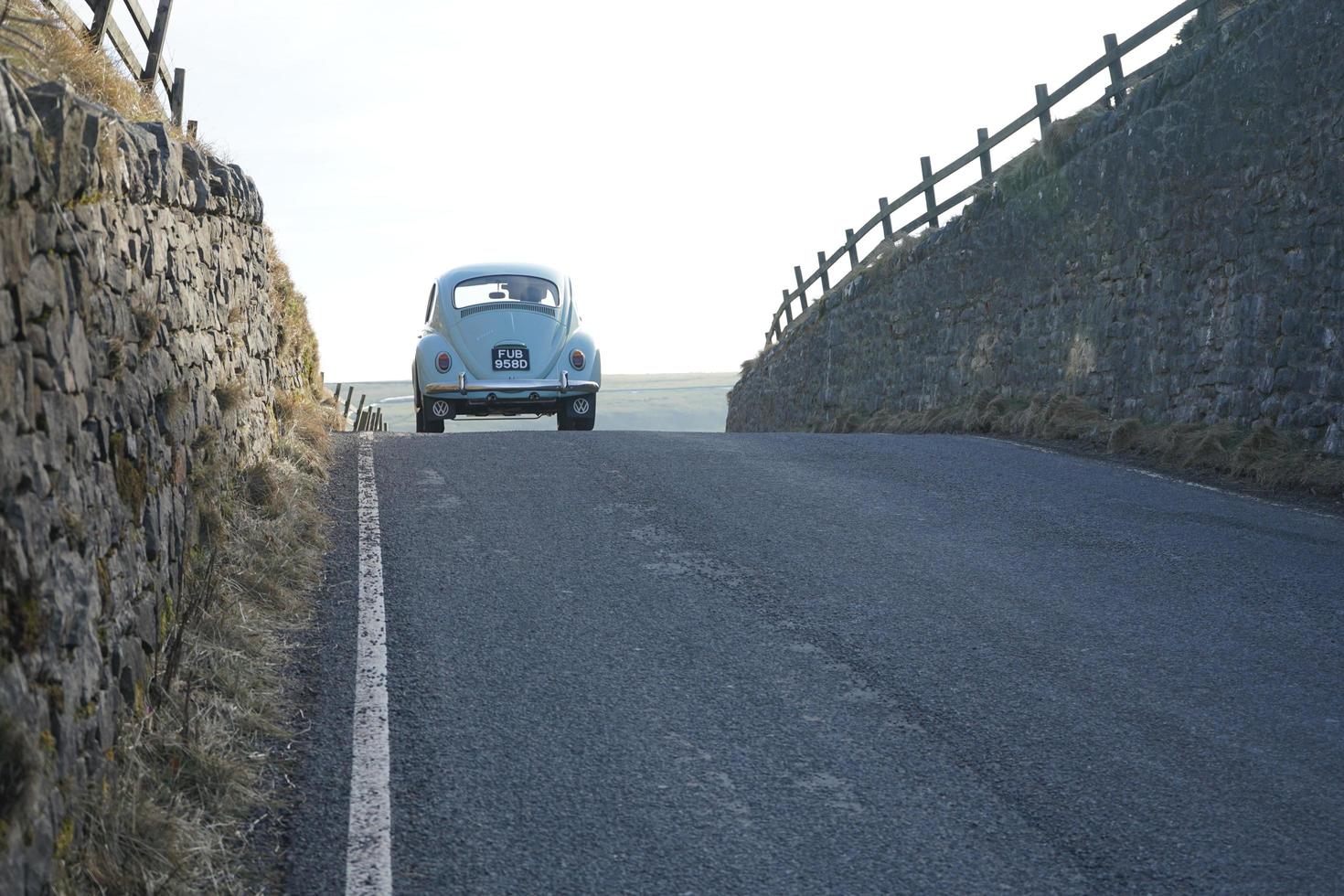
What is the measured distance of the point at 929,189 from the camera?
19031mm

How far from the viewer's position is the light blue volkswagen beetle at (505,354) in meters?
14.5

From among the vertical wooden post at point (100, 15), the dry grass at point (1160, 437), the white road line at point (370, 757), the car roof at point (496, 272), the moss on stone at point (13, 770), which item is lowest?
the white road line at point (370, 757)

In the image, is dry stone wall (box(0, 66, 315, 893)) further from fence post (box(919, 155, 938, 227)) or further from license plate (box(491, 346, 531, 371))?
fence post (box(919, 155, 938, 227))

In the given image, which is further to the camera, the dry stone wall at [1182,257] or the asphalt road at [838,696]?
the dry stone wall at [1182,257]

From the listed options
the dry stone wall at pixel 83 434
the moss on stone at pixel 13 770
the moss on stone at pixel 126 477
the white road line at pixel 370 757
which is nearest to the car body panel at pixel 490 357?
the white road line at pixel 370 757

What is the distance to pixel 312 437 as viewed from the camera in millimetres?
10500

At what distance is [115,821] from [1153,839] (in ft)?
11.0

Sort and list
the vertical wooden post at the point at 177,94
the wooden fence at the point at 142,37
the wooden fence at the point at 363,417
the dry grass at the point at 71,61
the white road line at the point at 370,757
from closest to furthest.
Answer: the white road line at the point at 370,757 → the dry grass at the point at 71,61 → the wooden fence at the point at 142,37 → the vertical wooden post at the point at 177,94 → the wooden fence at the point at 363,417

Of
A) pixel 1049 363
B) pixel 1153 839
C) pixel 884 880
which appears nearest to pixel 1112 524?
pixel 1153 839

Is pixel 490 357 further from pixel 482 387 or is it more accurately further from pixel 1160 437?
pixel 1160 437

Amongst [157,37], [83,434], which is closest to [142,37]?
[157,37]

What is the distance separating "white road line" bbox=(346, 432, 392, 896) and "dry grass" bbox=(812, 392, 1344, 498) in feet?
24.5

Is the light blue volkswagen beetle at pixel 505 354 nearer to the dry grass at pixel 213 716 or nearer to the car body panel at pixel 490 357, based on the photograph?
the car body panel at pixel 490 357

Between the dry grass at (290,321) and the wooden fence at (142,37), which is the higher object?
the wooden fence at (142,37)
